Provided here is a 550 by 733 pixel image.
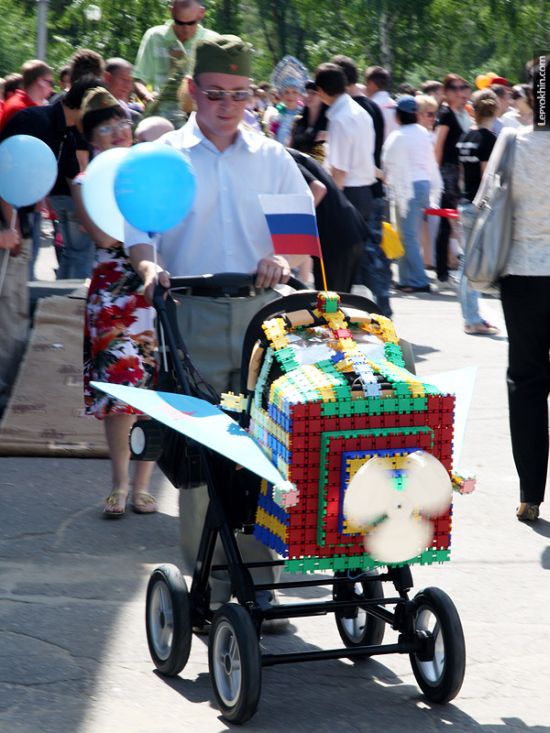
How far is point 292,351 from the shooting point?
12.9 feet

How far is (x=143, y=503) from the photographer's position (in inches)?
253

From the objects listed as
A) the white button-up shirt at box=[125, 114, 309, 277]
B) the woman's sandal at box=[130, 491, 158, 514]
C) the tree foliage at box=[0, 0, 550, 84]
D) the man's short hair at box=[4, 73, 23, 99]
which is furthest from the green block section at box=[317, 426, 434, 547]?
the tree foliage at box=[0, 0, 550, 84]

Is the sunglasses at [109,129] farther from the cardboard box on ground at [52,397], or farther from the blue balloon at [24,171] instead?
the cardboard box on ground at [52,397]

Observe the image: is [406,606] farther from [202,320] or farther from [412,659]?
[202,320]

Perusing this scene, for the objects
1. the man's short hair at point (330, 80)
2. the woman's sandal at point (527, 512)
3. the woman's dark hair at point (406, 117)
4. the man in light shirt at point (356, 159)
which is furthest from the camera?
the woman's dark hair at point (406, 117)

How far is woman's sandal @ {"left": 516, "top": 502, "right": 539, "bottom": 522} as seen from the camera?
20.8 feet

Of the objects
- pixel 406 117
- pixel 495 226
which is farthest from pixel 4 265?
pixel 406 117

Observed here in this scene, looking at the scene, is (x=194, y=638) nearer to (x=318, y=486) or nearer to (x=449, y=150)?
(x=318, y=486)

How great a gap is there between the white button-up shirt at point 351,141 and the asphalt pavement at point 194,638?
4268 mm

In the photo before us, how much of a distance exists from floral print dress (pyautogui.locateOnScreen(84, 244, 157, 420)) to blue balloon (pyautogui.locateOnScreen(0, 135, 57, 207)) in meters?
1.08

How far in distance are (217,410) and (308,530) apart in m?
0.57

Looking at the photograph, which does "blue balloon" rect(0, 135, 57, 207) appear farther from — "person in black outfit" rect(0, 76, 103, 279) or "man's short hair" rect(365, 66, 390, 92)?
"man's short hair" rect(365, 66, 390, 92)

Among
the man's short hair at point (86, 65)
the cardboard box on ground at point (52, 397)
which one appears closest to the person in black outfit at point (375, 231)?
the man's short hair at point (86, 65)

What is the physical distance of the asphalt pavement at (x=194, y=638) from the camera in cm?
408
